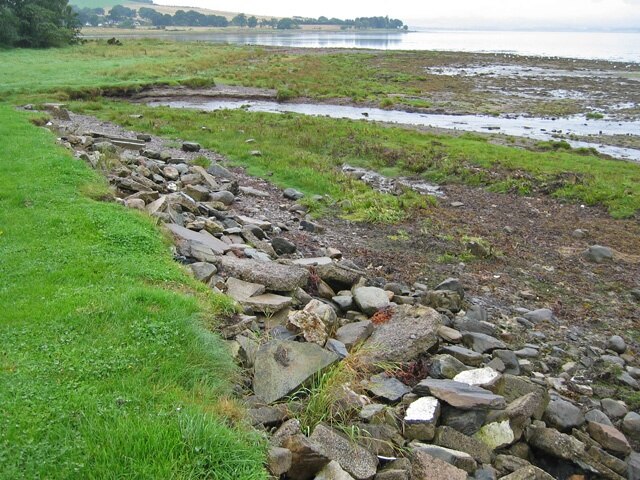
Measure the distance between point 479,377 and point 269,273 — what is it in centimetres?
387

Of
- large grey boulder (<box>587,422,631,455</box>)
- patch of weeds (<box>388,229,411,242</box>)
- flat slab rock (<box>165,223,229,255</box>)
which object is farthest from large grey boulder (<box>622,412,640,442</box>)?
patch of weeds (<box>388,229,411,242</box>)

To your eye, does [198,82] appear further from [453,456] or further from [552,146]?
[453,456]

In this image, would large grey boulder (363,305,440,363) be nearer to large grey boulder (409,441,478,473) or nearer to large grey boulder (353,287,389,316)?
large grey boulder (353,287,389,316)

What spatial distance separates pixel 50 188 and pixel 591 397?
11383mm

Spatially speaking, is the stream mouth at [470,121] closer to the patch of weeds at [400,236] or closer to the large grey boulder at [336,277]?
the patch of weeds at [400,236]

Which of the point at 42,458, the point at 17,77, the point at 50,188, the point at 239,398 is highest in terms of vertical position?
the point at 17,77

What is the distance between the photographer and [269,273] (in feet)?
31.8

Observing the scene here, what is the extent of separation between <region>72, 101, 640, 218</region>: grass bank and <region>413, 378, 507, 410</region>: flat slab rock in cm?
982

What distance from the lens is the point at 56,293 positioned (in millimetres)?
→ 7504

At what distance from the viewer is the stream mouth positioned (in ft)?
115

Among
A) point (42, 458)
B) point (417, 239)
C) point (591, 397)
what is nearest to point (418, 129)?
point (417, 239)

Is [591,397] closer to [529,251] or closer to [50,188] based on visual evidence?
[529,251]

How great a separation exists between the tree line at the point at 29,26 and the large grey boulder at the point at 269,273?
211 feet

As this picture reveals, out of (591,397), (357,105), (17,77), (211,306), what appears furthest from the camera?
(357,105)
